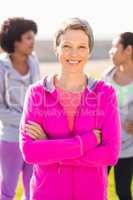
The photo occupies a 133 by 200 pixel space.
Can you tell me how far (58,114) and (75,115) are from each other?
8cm

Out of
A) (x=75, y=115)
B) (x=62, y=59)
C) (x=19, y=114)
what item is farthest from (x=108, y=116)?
(x=19, y=114)

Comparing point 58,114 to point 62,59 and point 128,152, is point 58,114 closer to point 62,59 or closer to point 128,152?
point 62,59

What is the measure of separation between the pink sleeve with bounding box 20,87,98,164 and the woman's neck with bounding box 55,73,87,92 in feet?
0.48

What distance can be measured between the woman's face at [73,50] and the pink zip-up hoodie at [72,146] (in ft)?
0.44

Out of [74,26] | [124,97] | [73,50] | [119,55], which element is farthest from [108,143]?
[119,55]

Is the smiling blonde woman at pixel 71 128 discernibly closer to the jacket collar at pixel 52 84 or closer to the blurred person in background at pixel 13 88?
the jacket collar at pixel 52 84

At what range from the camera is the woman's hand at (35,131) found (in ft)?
9.53

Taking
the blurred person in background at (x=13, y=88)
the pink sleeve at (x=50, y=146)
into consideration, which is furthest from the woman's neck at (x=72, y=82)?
the blurred person in background at (x=13, y=88)

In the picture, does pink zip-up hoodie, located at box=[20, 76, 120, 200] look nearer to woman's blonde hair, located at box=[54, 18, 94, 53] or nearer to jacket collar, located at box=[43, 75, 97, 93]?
jacket collar, located at box=[43, 75, 97, 93]

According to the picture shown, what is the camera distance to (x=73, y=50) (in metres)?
2.87

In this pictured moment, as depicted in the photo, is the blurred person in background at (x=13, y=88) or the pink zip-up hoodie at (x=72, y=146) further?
the blurred person in background at (x=13, y=88)

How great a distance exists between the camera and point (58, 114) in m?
2.89

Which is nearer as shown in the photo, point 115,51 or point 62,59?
point 62,59

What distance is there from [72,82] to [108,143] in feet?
1.17
